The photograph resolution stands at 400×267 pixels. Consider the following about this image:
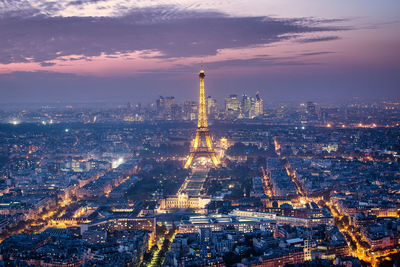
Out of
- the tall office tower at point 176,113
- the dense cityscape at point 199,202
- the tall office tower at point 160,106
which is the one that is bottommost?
the dense cityscape at point 199,202

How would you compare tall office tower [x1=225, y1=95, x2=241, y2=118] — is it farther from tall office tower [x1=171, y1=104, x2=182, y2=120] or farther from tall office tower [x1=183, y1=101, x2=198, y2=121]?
tall office tower [x1=171, y1=104, x2=182, y2=120]

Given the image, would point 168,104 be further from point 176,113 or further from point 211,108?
point 211,108

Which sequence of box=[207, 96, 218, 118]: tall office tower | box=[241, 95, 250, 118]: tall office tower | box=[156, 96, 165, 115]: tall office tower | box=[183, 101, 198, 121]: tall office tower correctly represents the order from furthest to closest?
box=[241, 95, 250, 118]: tall office tower < box=[156, 96, 165, 115]: tall office tower < box=[207, 96, 218, 118]: tall office tower < box=[183, 101, 198, 121]: tall office tower

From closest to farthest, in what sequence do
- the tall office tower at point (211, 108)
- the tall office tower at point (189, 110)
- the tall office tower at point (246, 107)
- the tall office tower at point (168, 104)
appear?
the tall office tower at point (189, 110)
the tall office tower at point (168, 104)
the tall office tower at point (211, 108)
the tall office tower at point (246, 107)

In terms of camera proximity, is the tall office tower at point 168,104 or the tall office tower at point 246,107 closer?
the tall office tower at point 168,104

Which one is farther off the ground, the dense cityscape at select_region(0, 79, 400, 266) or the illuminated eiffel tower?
the illuminated eiffel tower

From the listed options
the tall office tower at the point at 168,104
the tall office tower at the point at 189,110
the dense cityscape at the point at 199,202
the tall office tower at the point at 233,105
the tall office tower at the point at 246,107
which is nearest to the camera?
the dense cityscape at the point at 199,202

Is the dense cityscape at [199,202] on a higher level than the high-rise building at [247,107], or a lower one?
lower

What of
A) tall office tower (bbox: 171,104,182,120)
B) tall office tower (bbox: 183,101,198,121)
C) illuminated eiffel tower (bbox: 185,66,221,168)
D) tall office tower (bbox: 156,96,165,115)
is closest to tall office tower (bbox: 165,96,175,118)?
tall office tower (bbox: 156,96,165,115)

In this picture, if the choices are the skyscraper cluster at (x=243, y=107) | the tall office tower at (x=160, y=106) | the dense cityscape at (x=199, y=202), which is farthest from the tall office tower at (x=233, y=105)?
the dense cityscape at (x=199, y=202)

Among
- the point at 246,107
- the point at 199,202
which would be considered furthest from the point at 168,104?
the point at 199,202

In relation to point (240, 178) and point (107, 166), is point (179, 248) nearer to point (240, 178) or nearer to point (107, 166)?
point (240, 178)

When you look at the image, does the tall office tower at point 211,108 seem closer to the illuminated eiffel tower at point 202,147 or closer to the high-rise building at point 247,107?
the high-rise building at point 247,107
